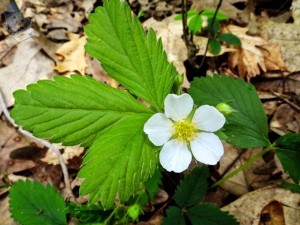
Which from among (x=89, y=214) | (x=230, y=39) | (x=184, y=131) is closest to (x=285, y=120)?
(x=230, y=39)

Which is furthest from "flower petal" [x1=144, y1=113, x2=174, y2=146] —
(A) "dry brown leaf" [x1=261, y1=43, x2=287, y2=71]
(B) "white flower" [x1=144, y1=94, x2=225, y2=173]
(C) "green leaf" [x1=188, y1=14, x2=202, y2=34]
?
(A) "dry brown leaf" [x1=261, y1=43, x2=287, y2=71]

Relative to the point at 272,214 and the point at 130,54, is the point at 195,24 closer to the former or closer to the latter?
the point at 130,54

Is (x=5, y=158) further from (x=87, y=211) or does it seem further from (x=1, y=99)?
(x=87, y=211)

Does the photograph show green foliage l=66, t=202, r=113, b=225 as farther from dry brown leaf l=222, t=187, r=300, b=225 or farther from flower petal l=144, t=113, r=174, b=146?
dry brown leaf l=222, t=187, r=300, b=225

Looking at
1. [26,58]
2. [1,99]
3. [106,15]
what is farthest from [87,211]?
[26,58]

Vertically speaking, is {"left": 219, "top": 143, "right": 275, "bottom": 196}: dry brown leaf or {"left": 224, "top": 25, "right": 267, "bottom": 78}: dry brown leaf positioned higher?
{"left": 224, "top": 25, "right": 267, "bottom": 78}: dry brown leaf
